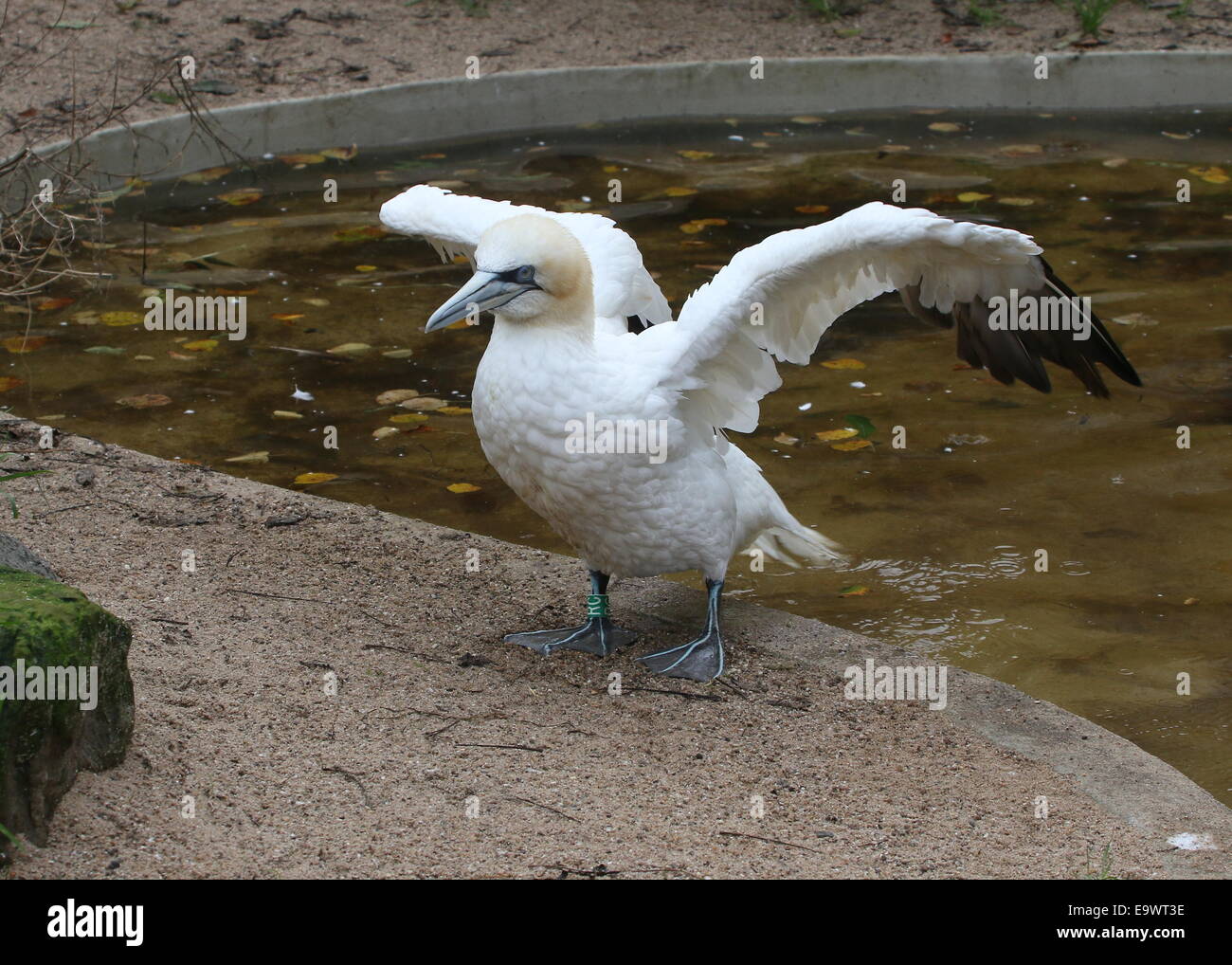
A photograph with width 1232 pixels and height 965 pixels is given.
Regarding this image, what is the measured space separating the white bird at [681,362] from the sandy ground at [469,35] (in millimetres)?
6292

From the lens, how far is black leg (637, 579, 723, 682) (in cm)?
416

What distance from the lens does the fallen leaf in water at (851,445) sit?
589cm

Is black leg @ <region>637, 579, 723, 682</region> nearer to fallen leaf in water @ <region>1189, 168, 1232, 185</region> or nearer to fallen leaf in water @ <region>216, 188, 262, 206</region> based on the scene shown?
fallen leaf in water @ <region>216, 188, 262, 206</region>

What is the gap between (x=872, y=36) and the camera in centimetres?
1102

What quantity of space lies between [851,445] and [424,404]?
1.71 meters

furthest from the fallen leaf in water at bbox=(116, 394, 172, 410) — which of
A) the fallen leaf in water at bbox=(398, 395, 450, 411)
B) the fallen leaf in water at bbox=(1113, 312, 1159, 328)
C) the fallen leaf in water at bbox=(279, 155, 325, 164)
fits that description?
the fallen leaf in water at bbox=(1113, 312, 1159, 328)

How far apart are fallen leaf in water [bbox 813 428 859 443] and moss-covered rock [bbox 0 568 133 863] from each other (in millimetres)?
3367

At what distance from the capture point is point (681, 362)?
405cm

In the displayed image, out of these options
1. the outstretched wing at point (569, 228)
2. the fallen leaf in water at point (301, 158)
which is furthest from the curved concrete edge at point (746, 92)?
the outstretched wing at point (569, 228)

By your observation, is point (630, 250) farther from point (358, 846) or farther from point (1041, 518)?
point (358, 846)

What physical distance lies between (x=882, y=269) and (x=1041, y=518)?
5.26 feet

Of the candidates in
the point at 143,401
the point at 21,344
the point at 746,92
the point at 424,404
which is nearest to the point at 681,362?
the point at 424,404

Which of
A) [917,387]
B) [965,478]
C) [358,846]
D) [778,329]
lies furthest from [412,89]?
[358,846]

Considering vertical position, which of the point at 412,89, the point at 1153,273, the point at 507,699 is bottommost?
the point at 507,699
